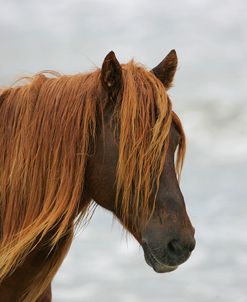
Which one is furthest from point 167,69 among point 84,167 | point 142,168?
point 84,167

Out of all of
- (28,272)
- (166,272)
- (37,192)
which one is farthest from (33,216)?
(166,272)

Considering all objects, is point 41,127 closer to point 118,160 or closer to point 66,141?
point 66,141

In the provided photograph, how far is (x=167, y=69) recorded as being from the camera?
653 centimetres

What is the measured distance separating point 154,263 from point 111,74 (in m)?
1.69

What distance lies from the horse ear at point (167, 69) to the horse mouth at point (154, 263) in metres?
1.80

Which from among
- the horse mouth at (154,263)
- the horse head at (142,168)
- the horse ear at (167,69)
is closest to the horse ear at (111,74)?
the horse head at (142,168)

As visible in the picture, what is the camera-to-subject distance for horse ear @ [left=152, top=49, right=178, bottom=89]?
6496mm

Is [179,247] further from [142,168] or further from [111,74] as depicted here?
[111,74]

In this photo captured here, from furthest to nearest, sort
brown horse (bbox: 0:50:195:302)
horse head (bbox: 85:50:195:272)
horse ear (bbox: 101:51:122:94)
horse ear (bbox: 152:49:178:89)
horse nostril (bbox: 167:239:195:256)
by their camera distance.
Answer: horse ear (bbox: 152:49:178:89)
horse ear (bbox: 101:51:122:94)
brown horse (bbox: 0:50:195:302)
horse head (bbox: 85:50:195:272)
horse nostril (bbox: 167:239:195:256)

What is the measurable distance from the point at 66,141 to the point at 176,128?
1037 mm

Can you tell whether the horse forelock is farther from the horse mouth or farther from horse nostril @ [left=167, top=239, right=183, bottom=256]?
horse nostril @ [left=167, top=239, right=183, bottom=256]

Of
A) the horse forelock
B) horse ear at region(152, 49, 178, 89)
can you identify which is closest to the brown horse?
the horse forelock

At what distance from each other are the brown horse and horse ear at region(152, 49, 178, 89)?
1.09ft

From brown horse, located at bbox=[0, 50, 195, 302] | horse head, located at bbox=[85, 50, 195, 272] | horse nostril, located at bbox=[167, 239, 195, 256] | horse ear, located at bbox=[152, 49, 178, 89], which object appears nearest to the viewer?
horse nostril, located at bbox=[167, 239, 195, 256]
